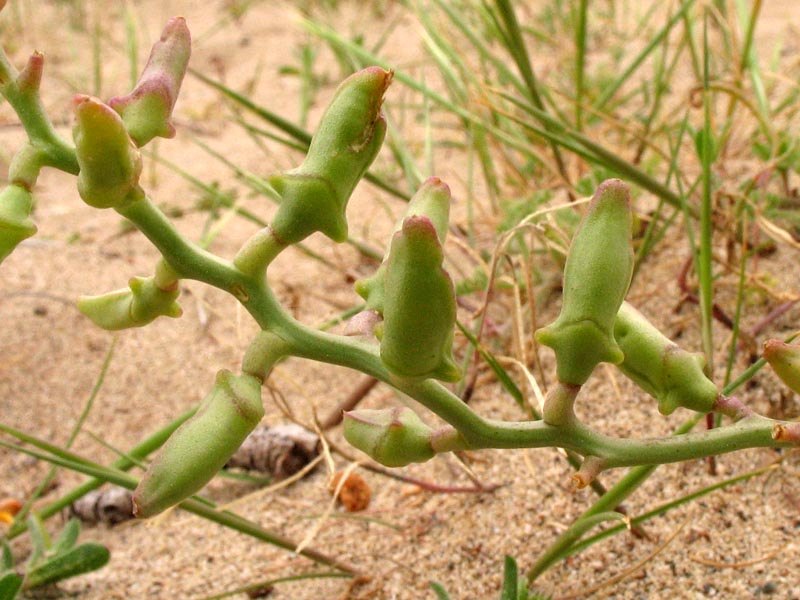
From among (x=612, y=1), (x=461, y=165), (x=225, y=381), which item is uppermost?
(x=612, y=1)

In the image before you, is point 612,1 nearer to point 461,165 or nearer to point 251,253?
point 461,165

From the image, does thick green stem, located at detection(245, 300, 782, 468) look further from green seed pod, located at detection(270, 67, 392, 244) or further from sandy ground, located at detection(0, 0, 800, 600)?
sandy ground, located at detection(0, 0, 800, 600)

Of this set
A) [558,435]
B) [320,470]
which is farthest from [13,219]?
[320,470]

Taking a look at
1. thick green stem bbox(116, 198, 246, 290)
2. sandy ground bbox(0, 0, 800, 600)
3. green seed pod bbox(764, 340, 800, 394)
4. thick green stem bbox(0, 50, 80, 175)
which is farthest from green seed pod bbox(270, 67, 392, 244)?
sandy ground bbox(0, 0, 800, 600)

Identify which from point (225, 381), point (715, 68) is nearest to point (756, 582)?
point (225, 381)

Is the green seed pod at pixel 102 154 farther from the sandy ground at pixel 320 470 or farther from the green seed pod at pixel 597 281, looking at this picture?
the sandy ground at pixel 320 470

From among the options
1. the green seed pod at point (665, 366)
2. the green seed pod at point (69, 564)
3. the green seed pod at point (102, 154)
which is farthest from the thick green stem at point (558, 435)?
the green seed pod at point (69, 564)

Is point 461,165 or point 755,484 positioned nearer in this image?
point 755,484
